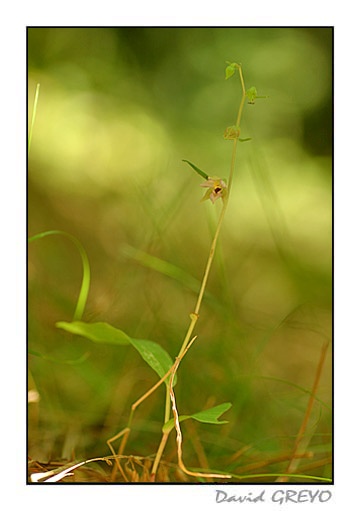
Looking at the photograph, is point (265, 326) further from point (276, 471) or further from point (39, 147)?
point (39, 147)

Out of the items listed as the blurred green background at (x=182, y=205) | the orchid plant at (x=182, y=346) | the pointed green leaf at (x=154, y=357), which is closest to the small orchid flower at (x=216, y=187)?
the orchid plant at (x=182, y=346)

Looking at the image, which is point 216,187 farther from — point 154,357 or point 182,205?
point 182,205

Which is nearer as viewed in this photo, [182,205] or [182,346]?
[182,346]

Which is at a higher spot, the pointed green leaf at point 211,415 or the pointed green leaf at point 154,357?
the pointed green leaf at point 154,357

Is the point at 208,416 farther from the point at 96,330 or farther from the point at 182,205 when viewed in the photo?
the point at 182,205

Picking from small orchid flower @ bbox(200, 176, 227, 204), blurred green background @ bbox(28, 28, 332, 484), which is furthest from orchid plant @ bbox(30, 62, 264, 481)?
blurred green background @ bbox(28, 28, 332, 484)

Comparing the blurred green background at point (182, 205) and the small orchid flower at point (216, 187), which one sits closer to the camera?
the small orchid flower at point (216, 187)

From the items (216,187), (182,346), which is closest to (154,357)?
(182,346)

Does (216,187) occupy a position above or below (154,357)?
above

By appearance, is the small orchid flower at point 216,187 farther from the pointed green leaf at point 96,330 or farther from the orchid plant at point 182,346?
the pointed green leaf at point 96,330
